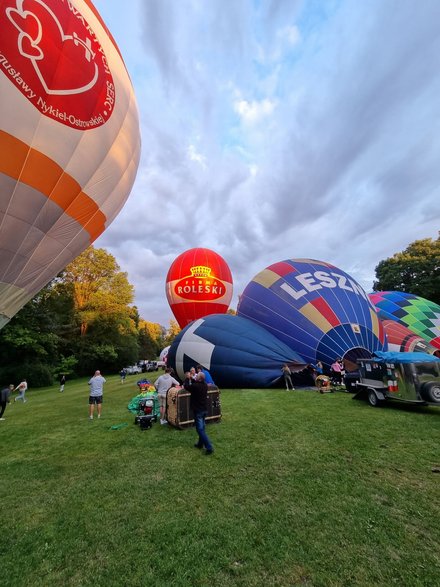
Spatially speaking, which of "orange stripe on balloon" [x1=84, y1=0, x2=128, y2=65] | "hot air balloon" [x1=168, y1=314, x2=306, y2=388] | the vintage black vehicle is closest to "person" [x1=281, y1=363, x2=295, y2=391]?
"hot air balloon" [x1=168, y1=314, x2=306, y2=388]

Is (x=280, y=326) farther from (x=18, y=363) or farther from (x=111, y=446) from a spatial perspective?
(x=18, y=363)

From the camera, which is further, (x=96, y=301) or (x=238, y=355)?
(x=96, y=301)

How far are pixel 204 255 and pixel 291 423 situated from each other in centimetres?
1984

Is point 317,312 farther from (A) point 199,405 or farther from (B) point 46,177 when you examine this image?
(B) point 46,177

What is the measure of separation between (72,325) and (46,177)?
24857 mm

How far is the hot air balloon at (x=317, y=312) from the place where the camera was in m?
11.3

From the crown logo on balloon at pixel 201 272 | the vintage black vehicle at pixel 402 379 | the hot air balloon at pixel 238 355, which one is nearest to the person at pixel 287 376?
the hot air balloon at pixel 238 355

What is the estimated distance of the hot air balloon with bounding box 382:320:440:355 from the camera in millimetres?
15242

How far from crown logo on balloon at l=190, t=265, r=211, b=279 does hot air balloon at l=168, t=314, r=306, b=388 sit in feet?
38.8

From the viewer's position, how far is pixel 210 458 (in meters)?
5.14

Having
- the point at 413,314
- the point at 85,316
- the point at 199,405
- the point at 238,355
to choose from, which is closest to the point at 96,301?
the point at 85,316

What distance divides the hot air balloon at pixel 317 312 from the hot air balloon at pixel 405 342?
3.85m

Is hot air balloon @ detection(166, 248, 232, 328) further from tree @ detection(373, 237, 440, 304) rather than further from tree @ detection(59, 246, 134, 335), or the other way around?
tree @ detection(373, 237, 440, 304)

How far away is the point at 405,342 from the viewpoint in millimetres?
15508
